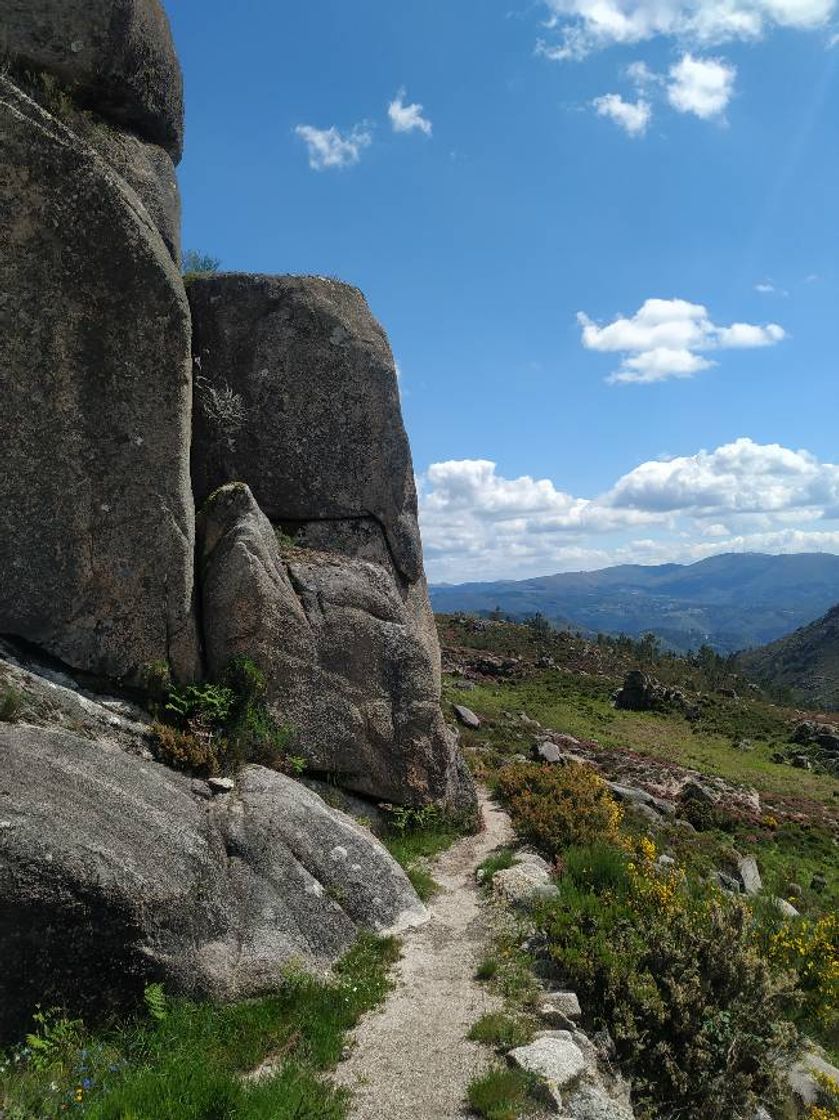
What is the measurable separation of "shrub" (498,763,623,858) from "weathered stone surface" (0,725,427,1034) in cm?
473

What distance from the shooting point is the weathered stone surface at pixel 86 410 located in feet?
39.2

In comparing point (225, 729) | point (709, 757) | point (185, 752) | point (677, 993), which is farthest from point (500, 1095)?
point (709, 757)

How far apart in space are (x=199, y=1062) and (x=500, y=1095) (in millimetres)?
3014

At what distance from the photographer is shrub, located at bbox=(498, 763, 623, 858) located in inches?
642

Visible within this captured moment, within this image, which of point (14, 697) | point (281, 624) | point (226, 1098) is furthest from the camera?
point (281, 624)

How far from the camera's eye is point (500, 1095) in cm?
810

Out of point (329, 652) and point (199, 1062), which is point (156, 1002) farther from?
point (329, 652)

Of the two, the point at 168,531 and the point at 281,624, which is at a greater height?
the point at 168,531

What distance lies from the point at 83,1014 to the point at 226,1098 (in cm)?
206

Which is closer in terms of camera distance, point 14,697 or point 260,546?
point 14,697

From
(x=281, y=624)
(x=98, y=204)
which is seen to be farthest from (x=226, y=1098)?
(x=98, y=204)

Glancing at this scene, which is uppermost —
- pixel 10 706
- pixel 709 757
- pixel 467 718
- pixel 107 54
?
pixel 107 54

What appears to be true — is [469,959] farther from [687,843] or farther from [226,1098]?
[687,843]

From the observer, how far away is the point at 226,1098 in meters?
7.39
